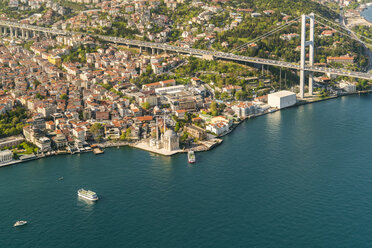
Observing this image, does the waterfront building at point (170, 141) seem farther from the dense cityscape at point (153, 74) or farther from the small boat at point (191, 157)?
the small boat at point (191, 157)

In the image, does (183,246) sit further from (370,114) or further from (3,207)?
(370,114)

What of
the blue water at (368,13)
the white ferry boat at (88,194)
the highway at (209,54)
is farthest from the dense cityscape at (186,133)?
the blue water at (368,13)

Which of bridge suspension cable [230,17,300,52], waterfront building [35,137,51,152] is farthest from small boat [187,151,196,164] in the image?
bridge suspension cable [230,17,300,52]

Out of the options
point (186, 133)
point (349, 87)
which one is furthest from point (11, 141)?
A: point (349, 87)

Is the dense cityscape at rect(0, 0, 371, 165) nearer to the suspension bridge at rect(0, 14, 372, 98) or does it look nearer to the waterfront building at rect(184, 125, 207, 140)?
the waterfront building at rect(184, 125, 207, 140)

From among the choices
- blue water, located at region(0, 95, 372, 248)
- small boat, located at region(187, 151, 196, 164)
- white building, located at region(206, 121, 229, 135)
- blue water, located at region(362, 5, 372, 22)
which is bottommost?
blue water, located at region(0, 95, 372, 248)

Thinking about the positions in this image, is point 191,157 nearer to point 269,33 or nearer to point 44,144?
point 44,144
